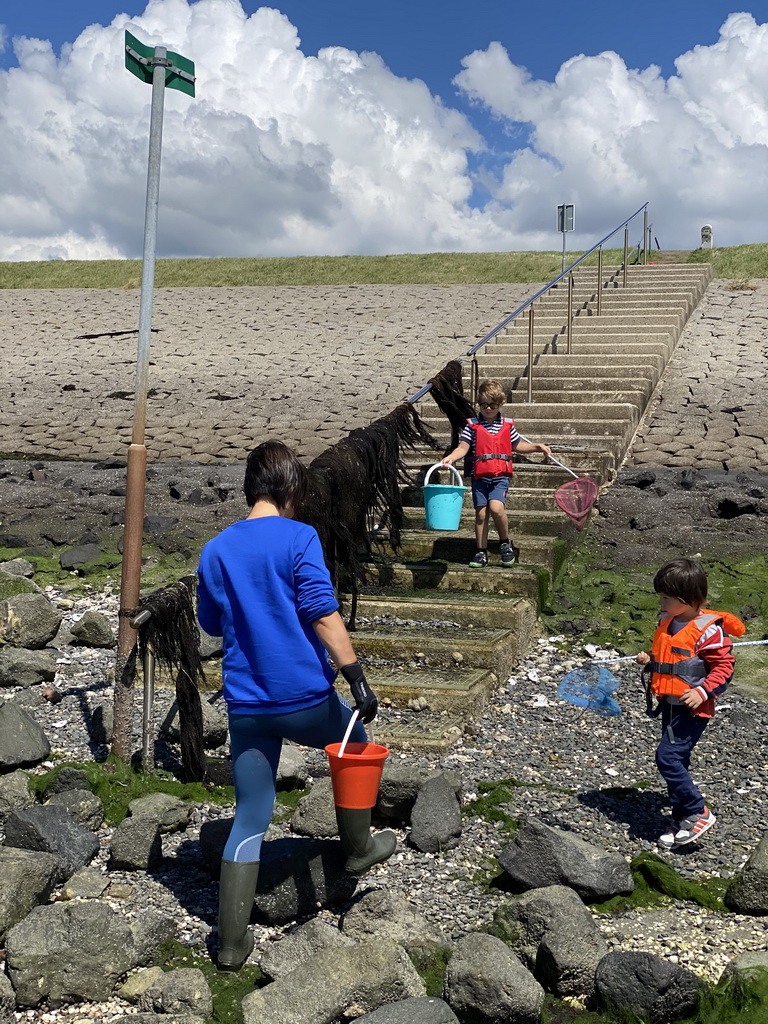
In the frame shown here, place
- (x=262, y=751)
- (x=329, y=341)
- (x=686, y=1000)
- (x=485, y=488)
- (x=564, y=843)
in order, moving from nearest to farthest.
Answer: (x=686, y=1000), (x=262, y=751), (x=564, y=843), (x=485, y=488), (x=329, y=341)

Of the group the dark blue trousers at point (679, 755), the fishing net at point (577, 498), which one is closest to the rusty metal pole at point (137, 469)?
the dark blue trousers at point (679, 755)

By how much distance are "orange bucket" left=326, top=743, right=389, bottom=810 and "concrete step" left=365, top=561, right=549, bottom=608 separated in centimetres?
421

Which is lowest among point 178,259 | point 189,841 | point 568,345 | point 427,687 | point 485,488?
point 189,841

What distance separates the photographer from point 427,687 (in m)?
6.24

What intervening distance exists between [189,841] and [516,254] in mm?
24023

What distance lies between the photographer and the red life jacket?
794 cm

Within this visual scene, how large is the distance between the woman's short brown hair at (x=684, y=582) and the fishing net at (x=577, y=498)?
11.5 ft

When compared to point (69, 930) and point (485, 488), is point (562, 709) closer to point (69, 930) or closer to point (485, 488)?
point (485, 488)

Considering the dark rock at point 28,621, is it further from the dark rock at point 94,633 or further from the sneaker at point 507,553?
the sneaker at point 507,553

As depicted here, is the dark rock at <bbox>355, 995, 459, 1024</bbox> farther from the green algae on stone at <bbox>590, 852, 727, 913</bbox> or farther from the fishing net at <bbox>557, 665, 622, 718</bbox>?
the fishing net at <bbox>557, 665, 622, 718</bbox>

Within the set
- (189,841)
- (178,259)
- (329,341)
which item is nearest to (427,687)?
(189,841)

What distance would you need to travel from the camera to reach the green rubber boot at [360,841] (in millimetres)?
3791

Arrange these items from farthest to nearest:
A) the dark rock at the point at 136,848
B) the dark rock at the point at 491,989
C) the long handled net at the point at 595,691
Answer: the long handled net at the point at 595,691
the dark rock at the point at 136,848
the dark rock at the point at 491,989

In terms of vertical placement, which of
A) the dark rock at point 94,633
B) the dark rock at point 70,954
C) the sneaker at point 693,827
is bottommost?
the dark rock at point 70,954
